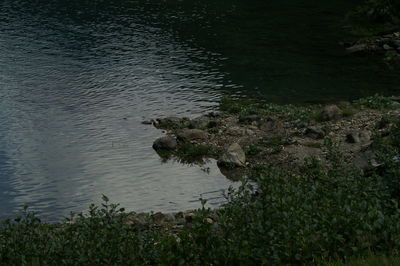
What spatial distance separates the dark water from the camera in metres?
29.8

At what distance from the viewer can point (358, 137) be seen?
3148cm

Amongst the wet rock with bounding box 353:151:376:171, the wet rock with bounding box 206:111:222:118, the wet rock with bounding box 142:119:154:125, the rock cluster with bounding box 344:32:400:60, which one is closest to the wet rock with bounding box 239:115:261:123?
the wet rock with bounding box 206:111:222:118

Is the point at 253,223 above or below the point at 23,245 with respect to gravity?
above

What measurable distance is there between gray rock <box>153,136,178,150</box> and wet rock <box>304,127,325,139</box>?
278 inches

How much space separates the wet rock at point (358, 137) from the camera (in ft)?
102

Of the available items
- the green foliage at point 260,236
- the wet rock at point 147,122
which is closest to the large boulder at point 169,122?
the wet rock at point 147,122

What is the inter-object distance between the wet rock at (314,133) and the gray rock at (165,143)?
705 cm

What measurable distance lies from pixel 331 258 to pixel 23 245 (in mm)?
7412

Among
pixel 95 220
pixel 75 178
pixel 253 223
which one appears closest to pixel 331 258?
pixel 253 223

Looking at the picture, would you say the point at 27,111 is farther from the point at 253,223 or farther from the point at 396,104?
the point at 253,223

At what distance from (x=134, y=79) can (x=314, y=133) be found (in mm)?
19156

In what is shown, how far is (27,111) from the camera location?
4044cm

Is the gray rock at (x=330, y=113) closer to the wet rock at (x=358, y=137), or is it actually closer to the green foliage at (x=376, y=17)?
the wet rock at (x=358, y=137)

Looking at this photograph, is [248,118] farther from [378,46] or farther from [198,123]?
[378,46]
